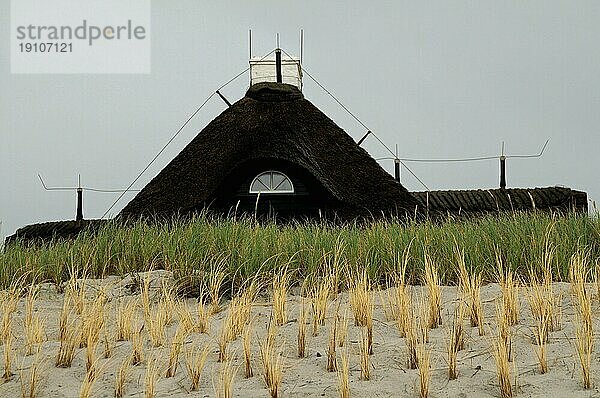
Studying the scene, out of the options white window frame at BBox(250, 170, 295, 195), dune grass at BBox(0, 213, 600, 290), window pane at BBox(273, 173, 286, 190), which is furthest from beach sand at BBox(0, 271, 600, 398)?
window pane at BBox(273, 173, 286, 190)

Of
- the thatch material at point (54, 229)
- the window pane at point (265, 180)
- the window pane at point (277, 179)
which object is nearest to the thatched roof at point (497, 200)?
the window pane at point (277, 179)

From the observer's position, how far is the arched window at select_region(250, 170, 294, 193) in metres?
11.9

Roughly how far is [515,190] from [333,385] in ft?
31.7

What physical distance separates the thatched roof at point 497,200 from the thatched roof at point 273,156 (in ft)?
2.71

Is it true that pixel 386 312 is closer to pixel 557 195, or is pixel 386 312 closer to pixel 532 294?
pixel 532 294

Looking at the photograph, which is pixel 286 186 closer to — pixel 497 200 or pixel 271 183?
pixel 271 183

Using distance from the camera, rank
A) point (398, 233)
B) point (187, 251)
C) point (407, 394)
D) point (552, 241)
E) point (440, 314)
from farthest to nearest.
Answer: point (398, 233) → point (187, 251) → point (552, 241) → point (440, 314) → point (407, 394)

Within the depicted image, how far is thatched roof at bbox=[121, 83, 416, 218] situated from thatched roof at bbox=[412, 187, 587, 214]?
83cm

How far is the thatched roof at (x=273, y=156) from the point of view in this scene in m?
11.5

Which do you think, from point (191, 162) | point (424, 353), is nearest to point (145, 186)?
point (191, 162)

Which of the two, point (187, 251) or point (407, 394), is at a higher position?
point (187, 251)

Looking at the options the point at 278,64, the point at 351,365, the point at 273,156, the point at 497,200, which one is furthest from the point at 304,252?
the point at 278,64

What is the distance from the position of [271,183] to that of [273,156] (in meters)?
0.48

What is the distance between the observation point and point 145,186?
1174cm
